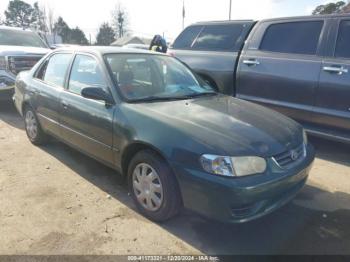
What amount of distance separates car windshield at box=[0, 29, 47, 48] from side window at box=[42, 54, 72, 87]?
447 cm

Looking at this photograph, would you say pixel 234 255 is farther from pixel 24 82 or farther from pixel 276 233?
pixel 24 82

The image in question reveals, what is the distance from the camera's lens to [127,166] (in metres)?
3.57

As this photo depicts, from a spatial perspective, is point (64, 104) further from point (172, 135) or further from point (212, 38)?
point (212, 38)

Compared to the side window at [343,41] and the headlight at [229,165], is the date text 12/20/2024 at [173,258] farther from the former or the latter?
the side window at [343,41]

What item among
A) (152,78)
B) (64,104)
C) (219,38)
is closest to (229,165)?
(152,78)

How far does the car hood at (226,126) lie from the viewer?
2887 mm

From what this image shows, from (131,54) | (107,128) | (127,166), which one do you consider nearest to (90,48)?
(131,54)

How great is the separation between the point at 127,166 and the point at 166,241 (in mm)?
885

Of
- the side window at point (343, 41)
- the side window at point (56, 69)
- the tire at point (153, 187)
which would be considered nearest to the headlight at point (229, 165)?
the tire at point (153, 187)

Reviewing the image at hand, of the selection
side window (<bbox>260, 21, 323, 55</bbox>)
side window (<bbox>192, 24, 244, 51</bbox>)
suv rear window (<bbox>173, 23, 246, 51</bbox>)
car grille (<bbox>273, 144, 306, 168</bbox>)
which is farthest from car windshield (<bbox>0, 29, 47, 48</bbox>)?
car grille (<bbox>273, 144, 306, 168</bbox>)

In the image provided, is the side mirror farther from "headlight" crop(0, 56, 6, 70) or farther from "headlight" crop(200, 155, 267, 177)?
"headlight" crop(0, 56, 6, 70)

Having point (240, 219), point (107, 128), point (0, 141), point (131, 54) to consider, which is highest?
point (131, 54)

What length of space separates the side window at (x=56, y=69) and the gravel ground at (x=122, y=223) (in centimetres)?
115

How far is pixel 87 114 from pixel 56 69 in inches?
49.9
